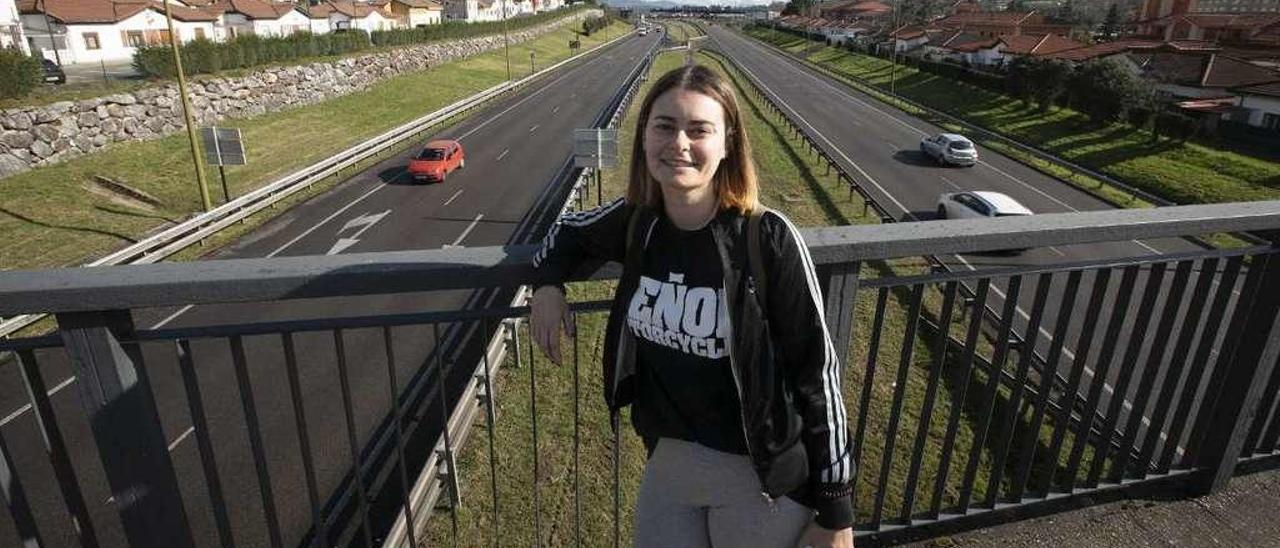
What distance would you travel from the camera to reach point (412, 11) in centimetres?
8994

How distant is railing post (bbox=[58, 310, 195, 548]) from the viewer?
2.17 m

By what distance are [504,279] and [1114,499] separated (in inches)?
132

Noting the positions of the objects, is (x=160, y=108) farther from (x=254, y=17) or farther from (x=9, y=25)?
(x=254, y=17)

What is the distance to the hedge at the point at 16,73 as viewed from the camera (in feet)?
71.7

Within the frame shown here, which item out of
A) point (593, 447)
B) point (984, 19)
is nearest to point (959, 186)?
point (593, 447)

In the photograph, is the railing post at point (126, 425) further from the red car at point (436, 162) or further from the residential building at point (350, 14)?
the residential building at point (350, 14)

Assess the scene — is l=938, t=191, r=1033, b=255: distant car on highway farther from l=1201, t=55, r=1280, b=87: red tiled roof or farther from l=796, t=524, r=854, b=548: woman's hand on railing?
l=1201, t=55, r=1280, b=87: red tiled roof

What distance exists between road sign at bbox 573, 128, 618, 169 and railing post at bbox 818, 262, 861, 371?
16.0m

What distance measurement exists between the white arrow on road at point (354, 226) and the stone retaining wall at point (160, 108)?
10.3 m

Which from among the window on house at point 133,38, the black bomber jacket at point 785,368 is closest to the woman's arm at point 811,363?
the black bomber jacket at point 785,368

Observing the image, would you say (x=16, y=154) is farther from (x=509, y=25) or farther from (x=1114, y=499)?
(x=509, y=25)

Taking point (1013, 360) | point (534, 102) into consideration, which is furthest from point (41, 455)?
point (534, 102)

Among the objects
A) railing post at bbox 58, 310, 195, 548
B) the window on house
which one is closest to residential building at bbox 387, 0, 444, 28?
the window on house

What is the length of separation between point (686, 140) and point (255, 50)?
3887 cm
